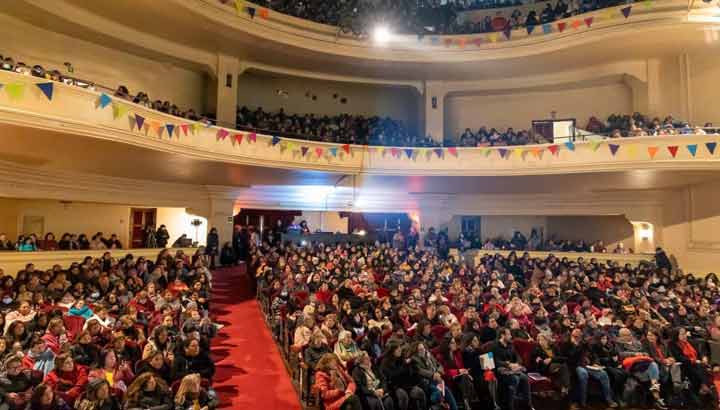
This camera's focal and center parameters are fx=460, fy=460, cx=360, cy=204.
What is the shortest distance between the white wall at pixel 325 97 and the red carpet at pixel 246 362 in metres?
8.51

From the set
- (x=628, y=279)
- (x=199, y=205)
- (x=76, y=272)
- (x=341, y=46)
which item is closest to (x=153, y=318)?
(x=76, y=272)

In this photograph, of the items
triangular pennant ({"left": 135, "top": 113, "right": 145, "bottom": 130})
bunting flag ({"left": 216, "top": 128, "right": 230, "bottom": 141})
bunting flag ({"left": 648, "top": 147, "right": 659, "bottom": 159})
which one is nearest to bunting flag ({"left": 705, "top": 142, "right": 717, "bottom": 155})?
bunting flag ({"left": 648, "top": 147, "right": 659, "bottom": 159})

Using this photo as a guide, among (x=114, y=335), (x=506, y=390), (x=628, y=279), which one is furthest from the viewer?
(x=628, y=279)

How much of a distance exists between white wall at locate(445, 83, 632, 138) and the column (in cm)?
90

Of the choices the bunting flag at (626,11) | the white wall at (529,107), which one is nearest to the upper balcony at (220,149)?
the bunting flag at (626,11)

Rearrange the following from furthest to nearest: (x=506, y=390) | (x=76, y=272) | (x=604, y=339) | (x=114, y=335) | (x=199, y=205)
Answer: (x=199, y=205), (x=76, y=272), (x=604, y=339), (x=506, y=390), (x=114, y=335)

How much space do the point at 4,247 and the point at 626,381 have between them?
1105 cm

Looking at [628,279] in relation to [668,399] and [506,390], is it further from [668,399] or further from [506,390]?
[506,390]

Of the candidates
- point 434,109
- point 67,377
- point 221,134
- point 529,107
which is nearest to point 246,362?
point 67,377

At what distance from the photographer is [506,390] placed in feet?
17.5

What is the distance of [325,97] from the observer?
668 inches

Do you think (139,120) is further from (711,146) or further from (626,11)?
(626,11)

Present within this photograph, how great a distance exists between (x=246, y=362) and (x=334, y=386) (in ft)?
7.32

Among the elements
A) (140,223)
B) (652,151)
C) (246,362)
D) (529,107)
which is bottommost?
(246,362)
